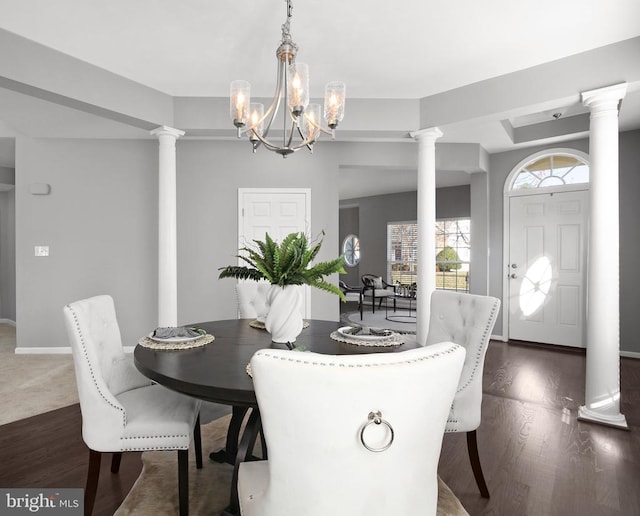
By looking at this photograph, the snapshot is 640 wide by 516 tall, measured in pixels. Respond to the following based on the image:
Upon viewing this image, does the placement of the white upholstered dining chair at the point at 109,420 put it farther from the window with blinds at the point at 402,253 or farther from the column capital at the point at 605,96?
the window with blinds at the point at 402,253

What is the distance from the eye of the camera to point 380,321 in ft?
23.7

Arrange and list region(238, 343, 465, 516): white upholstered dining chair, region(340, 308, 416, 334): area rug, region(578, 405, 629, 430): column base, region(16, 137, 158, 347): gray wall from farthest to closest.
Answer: region(340, 308, 416, 334): area rug, region(16, 137, 158, 347): gray wall, region(578, 405, 629, 430): column base, region(238, 343, 465, 516): white upholstered dining chair

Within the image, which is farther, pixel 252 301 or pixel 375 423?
pixel 252 301

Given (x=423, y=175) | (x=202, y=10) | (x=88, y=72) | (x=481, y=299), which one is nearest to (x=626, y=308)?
(x=423, y=175)

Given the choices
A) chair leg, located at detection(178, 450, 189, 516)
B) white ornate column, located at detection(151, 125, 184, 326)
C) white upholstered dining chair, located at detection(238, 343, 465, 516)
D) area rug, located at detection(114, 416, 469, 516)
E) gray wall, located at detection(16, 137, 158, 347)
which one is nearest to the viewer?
white upholstered dining chair, located at detection(238, 343, 465, 516)

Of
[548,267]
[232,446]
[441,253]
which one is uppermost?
[441,253]

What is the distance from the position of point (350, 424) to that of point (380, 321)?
653cm

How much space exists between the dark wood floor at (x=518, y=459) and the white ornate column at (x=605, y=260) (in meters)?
0.22

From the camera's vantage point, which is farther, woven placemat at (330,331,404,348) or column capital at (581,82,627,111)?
column capital at (581,82,627,111)

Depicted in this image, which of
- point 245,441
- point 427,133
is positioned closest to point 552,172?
point 427,133

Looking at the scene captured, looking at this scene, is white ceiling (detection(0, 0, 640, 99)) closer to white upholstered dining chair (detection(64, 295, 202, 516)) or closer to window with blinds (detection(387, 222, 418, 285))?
white upholstered dining chair (detection(64, 295, 202, 516))

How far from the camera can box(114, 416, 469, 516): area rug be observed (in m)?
1.76

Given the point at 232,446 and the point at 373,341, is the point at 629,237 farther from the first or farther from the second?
the point at 232,446

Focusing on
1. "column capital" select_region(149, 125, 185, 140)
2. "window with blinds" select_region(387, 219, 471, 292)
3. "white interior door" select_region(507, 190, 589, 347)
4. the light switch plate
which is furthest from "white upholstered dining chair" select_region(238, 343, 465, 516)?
"window with blinds" select_region(387, 219, 471, 292)
